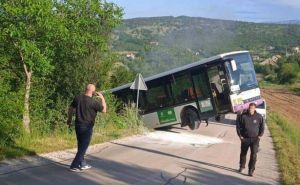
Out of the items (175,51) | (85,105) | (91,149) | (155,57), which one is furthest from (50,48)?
(175,51)

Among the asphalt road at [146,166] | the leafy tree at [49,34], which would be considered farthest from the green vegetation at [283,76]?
the asphalt road at [146,166]

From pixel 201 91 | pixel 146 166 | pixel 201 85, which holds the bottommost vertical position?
pixel 146 166

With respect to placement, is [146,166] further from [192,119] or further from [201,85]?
[192,119]

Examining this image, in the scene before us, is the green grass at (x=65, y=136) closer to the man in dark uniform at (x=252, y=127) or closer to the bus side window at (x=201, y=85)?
the bus side window at (x=201, y=85)

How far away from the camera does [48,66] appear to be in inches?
617

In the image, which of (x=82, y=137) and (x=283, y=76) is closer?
(x=82, y=137)

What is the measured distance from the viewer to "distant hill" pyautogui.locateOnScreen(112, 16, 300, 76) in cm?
3847

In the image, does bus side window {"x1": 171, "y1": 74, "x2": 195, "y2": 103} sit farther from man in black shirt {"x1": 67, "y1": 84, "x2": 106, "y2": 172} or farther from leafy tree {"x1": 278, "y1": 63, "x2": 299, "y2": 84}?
leafy tree {"x1": 278, "y1": 63, "x2": 299, "y2": 84}

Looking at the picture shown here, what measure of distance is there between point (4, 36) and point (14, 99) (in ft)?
5.60

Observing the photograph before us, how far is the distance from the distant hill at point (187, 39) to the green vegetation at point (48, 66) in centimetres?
258

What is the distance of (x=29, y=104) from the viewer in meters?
18.0

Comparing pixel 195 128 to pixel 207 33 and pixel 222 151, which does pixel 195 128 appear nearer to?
pixel 222 151

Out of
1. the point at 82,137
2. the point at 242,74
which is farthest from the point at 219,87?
the point at 82,137

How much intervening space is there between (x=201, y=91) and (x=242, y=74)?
193cm
